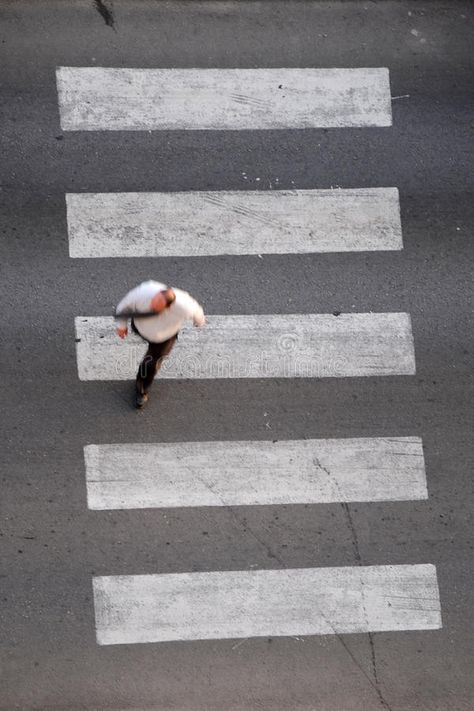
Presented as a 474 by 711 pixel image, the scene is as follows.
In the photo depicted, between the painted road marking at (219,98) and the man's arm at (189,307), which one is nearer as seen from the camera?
the man's arm at (189,307)

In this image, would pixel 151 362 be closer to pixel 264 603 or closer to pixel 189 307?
pixel 189 307

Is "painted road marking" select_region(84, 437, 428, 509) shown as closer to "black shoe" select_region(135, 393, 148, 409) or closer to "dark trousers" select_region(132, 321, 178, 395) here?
"black shoe" select_region(135, 393, 148, 409)

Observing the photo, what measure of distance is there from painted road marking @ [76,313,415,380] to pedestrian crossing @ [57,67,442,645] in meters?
0.01

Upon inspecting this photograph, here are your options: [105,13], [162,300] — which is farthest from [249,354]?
[105,13]

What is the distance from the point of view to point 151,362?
9.54m

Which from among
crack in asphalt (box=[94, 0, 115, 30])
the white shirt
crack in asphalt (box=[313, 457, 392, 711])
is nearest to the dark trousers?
the white shirt

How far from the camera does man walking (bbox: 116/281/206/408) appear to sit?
8.78 meters

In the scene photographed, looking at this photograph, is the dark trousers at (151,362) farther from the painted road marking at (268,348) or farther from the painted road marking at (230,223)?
the painted road marking at (230,223)

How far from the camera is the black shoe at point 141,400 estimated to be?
32.3ft

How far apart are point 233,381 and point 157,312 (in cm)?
149

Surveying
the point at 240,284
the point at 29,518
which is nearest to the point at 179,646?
the point at 29,518

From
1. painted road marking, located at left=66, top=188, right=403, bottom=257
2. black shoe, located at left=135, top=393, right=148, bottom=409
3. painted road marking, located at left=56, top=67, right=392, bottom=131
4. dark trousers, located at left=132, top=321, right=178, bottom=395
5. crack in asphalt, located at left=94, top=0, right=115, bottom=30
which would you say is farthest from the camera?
crack in asphalt, located at left=94, top=0, right=115, bottom=30

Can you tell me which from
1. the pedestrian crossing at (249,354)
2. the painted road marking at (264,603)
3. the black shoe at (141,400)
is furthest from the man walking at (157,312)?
the painted road marking at (264,603)

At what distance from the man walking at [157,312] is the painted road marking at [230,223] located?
52.1 inches
